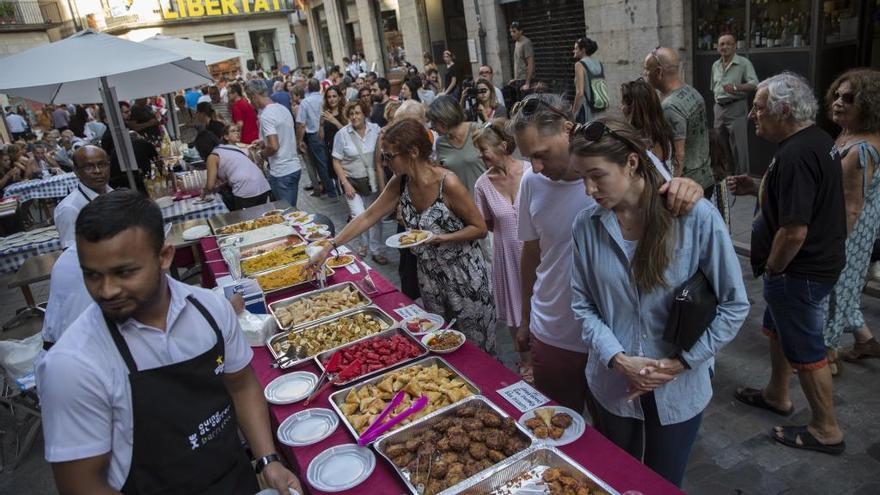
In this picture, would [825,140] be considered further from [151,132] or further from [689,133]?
[151,132]

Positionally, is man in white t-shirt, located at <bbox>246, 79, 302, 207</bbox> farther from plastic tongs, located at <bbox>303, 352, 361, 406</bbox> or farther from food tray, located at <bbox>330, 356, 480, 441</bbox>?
food tray, located at <bbox>330, 356, 480, 441</bbox>

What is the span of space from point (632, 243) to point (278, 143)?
5.79 meters

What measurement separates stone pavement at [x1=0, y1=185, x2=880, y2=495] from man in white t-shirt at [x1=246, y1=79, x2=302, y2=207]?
12.7 feet

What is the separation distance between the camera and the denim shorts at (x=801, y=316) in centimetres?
275

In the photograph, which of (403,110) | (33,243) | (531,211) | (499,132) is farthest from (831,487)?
(33,243)

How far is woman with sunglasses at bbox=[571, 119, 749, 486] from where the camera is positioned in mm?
1863

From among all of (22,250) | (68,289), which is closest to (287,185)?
(22,250)

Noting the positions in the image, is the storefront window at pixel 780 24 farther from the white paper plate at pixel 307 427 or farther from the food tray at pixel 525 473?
the white paper plate at pixel 307 427

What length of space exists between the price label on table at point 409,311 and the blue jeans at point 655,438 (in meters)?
1.23

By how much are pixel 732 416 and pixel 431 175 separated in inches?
88.7

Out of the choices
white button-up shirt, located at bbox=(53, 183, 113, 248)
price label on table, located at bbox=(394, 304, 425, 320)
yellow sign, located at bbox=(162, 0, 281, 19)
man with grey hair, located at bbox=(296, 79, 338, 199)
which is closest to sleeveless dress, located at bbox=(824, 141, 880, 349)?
price label on table, located at bbox=(394, 304, 425, 320)

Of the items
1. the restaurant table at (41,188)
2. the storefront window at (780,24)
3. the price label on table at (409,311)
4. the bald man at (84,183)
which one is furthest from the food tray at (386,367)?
the restaurant table at (41,188)

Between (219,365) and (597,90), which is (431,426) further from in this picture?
(597,90)

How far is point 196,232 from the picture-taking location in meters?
5.52
